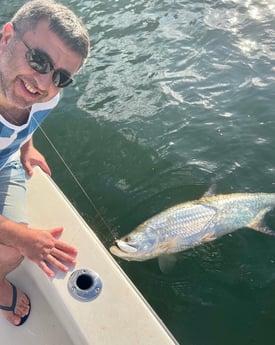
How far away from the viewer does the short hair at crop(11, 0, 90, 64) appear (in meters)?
2.30

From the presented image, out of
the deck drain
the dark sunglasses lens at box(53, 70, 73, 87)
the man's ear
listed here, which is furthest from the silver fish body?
the man's ear

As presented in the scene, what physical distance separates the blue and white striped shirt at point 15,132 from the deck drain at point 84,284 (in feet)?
3.26

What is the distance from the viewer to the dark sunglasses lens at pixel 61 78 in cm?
237

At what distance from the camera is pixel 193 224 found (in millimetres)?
3350

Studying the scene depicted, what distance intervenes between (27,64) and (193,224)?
183cm

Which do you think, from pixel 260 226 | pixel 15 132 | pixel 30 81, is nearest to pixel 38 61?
pixel 30 81

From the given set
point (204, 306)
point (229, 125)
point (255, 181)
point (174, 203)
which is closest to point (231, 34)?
point (229, 125)

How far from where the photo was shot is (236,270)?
342 cm

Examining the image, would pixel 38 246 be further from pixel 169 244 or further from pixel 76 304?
pixel 169 244

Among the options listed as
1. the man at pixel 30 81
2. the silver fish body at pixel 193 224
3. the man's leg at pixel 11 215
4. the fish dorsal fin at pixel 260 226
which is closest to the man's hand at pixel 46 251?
the man at pixel 30 81

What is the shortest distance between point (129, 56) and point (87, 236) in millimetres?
4174

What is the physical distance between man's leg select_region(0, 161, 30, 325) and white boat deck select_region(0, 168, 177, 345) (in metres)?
0.08

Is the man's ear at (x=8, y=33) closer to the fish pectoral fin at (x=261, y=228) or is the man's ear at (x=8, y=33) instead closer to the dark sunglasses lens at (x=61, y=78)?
the dark sunglasses lens at (x=61, y=78)

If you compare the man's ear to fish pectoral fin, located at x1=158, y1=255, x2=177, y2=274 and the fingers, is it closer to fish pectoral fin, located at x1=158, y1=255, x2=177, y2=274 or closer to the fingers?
the fingers
